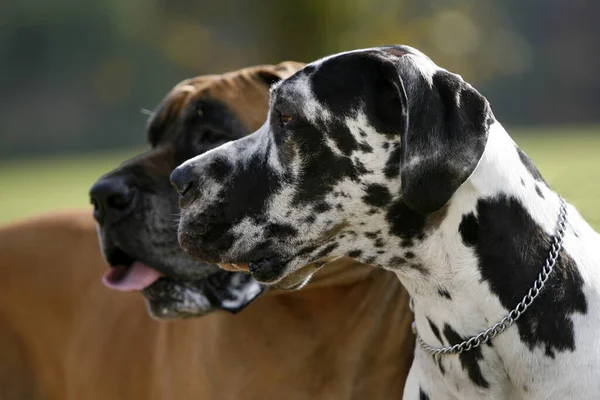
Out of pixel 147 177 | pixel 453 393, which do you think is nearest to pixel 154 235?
pixel 147 177

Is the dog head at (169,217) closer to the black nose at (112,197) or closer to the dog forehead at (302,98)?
the black nose at (112,197)

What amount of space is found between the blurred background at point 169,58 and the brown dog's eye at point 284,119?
22728mm

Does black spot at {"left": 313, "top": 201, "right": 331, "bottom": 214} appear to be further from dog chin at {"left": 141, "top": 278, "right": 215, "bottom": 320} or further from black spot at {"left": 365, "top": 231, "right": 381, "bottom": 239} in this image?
dog chin at {"left": 141, "top": 278, "right": 215, "bottom": 320}

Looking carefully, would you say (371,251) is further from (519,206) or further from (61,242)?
(61,242)

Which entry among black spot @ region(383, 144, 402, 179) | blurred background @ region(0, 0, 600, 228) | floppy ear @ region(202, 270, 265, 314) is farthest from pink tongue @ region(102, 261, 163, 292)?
blurred background @ region(0, 0, 600, 228)

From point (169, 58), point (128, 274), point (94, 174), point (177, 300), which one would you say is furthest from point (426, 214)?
point (169, 58)

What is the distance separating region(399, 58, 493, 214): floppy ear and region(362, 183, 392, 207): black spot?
17cm

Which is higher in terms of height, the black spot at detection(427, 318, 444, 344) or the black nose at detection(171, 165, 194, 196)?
the black nose at detection(171, 165, 194, 196)

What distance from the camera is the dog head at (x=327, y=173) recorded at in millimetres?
3088

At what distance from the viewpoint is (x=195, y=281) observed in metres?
4.09

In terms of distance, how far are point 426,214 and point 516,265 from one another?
340mm

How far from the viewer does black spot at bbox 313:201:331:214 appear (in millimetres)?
3238

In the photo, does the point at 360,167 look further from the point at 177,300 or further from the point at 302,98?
the point at 177,300

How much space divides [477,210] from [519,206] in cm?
15
